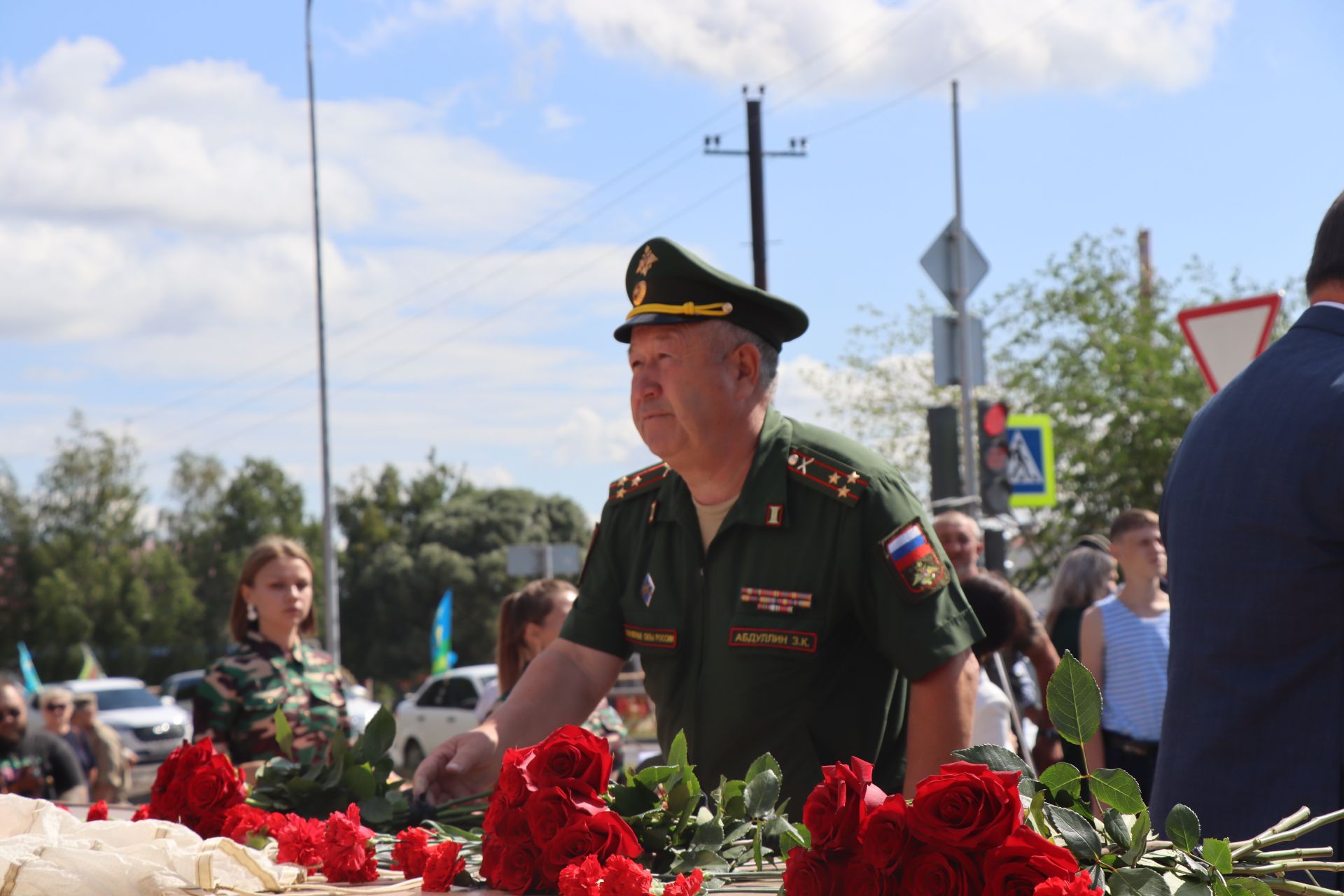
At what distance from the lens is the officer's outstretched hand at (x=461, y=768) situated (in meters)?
2.61

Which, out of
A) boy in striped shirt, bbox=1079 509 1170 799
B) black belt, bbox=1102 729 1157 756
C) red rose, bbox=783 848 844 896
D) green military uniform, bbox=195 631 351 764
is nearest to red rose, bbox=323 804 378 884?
red rose, bbox=783 848 844 896

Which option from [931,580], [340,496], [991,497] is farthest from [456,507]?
[931,580]

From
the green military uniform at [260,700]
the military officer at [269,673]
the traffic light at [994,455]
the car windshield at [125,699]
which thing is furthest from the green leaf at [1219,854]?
the car windshield at [125,699]

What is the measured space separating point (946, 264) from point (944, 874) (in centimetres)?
1117

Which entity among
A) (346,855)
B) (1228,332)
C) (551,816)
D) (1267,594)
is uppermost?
(1228,332)

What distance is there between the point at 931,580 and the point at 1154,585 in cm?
338

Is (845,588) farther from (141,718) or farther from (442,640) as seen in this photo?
(141,718)

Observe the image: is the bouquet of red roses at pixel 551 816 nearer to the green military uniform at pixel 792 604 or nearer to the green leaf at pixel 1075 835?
the green leaf at pixel 1075 835

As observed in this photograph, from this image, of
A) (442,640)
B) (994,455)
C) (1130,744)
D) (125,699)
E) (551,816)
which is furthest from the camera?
(125,699)

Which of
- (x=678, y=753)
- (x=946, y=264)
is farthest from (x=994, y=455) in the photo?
(x=678, y=753)

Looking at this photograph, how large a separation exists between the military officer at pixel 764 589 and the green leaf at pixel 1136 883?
1.21 meters

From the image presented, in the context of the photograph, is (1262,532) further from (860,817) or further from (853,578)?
(860,817)

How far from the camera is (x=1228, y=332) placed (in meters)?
5.59

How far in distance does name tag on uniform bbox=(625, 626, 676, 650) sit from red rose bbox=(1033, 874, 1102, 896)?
1716 millimetres
